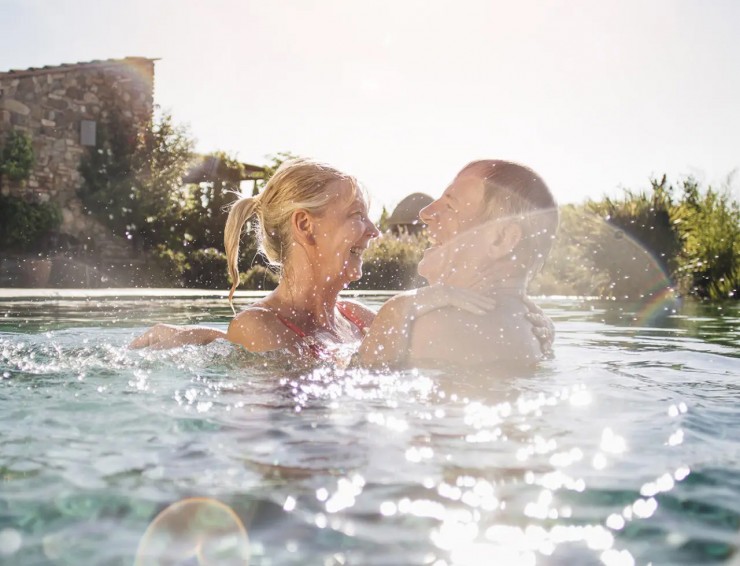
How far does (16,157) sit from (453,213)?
54.3 feet

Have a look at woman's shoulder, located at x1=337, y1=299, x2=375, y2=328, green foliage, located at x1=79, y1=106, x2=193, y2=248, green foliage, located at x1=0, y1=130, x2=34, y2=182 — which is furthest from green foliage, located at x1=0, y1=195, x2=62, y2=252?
woman's shoulder, located at x1=337, y1=299, x2=375, y2=328

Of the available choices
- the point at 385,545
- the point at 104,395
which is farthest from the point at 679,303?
the point at 385,545

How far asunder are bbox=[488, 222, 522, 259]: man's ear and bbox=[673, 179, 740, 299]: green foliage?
9721mm

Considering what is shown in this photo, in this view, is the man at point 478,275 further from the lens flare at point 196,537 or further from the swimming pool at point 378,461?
the lens flare at point 196,537

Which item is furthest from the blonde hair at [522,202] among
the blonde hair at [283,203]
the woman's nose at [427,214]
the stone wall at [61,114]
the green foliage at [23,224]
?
the stone wall at [61,114]

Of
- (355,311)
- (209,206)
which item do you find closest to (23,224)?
(209,206)

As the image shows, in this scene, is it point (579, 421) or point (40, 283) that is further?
point (40, 283)

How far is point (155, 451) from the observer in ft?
7.02

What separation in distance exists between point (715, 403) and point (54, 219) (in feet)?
55.8

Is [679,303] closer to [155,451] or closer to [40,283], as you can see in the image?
[155,451]

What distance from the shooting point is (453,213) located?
339 cm

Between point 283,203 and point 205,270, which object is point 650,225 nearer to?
point 283,203

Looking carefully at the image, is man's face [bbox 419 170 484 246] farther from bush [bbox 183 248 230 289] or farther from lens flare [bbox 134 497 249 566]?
bush [bbox 183 248 230 289]

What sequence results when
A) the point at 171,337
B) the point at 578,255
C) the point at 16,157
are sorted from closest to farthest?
the point at 171,337 → the point at 578,255 → the point at 16,157
